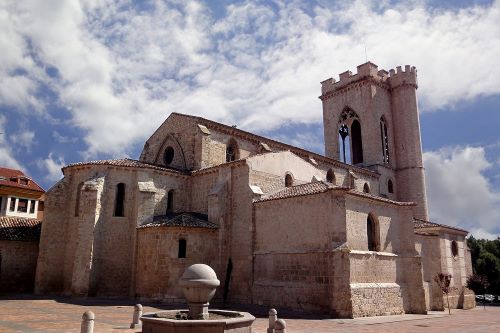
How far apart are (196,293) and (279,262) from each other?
34.9 feet

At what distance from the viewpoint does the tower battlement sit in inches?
1566

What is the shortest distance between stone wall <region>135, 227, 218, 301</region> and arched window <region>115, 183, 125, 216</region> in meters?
1.97

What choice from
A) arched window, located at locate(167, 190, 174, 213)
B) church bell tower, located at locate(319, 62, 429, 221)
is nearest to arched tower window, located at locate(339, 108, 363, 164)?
church bell tower, located at locate(319, 62, 429, 221)

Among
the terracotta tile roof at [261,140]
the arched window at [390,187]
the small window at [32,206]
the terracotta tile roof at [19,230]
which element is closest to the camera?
the terracotta tile roof at [19,230]

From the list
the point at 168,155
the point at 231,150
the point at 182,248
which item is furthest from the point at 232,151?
the point at 182,248

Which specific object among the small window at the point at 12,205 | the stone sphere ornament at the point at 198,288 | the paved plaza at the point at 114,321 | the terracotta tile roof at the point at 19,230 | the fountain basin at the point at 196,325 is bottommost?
the paved plaza at the point at 114,321

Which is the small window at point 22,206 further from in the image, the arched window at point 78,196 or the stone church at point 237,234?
the arched window at point 78,196

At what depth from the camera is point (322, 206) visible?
763 inches

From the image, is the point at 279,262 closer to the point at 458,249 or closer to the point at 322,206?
the point at 322,206

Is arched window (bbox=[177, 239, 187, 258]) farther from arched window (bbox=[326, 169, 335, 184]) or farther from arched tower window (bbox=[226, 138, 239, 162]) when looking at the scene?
arched window (bbox=[326, 169, 335, 184])

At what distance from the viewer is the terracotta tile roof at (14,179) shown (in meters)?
37.9

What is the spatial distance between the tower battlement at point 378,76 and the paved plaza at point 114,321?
2675 centimetres

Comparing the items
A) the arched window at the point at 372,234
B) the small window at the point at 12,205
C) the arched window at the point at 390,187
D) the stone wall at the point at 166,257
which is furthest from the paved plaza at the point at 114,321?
the small window at the point at 12,205

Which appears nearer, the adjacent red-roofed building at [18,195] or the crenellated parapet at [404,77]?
the adjacent red-roofed building at [18,195]
